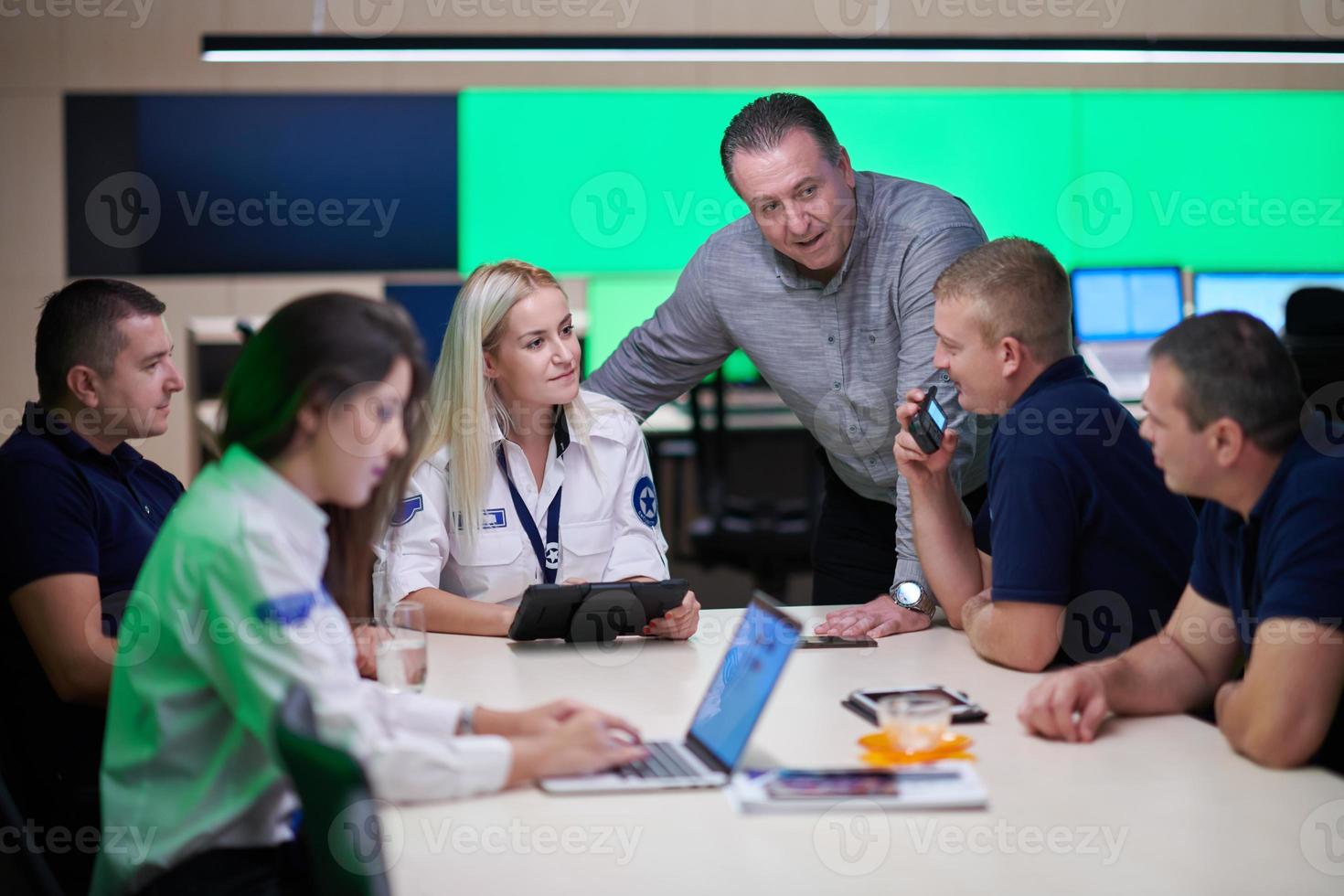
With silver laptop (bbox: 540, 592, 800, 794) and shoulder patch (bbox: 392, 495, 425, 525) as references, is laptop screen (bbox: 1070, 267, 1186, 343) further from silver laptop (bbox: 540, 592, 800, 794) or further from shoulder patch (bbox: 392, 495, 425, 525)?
silver laptop (bbox: 540, 592, 800, 794)

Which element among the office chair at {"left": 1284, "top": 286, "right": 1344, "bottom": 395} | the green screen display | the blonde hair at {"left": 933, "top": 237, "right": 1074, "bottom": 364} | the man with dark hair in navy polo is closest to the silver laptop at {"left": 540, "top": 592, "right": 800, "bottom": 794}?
the blonde hair at {"left": 933, "top": 237, "right": 1074, "bottom": 364}

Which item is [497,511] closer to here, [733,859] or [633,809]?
[633,809]

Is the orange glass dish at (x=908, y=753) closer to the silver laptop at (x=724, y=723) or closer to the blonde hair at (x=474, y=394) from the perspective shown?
the silver laptop at (x=724, y=723)

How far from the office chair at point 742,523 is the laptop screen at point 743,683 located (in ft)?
10.6

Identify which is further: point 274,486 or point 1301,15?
point 1301,15

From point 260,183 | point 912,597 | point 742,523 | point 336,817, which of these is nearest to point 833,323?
point 912,597

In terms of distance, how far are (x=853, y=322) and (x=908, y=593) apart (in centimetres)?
65

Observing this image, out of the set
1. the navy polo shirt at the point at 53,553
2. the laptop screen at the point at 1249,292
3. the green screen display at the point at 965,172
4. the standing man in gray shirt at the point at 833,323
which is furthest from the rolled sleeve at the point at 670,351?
the laptop screen at the point at 1249,292

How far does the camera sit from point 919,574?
91.8 inches

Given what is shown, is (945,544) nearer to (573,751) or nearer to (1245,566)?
(1245,566)

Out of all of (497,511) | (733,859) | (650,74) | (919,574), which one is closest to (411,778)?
(733,859)

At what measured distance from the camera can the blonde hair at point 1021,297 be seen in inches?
79.2

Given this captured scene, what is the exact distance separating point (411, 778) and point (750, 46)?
3.82 meters

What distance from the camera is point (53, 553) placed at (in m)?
1.95
